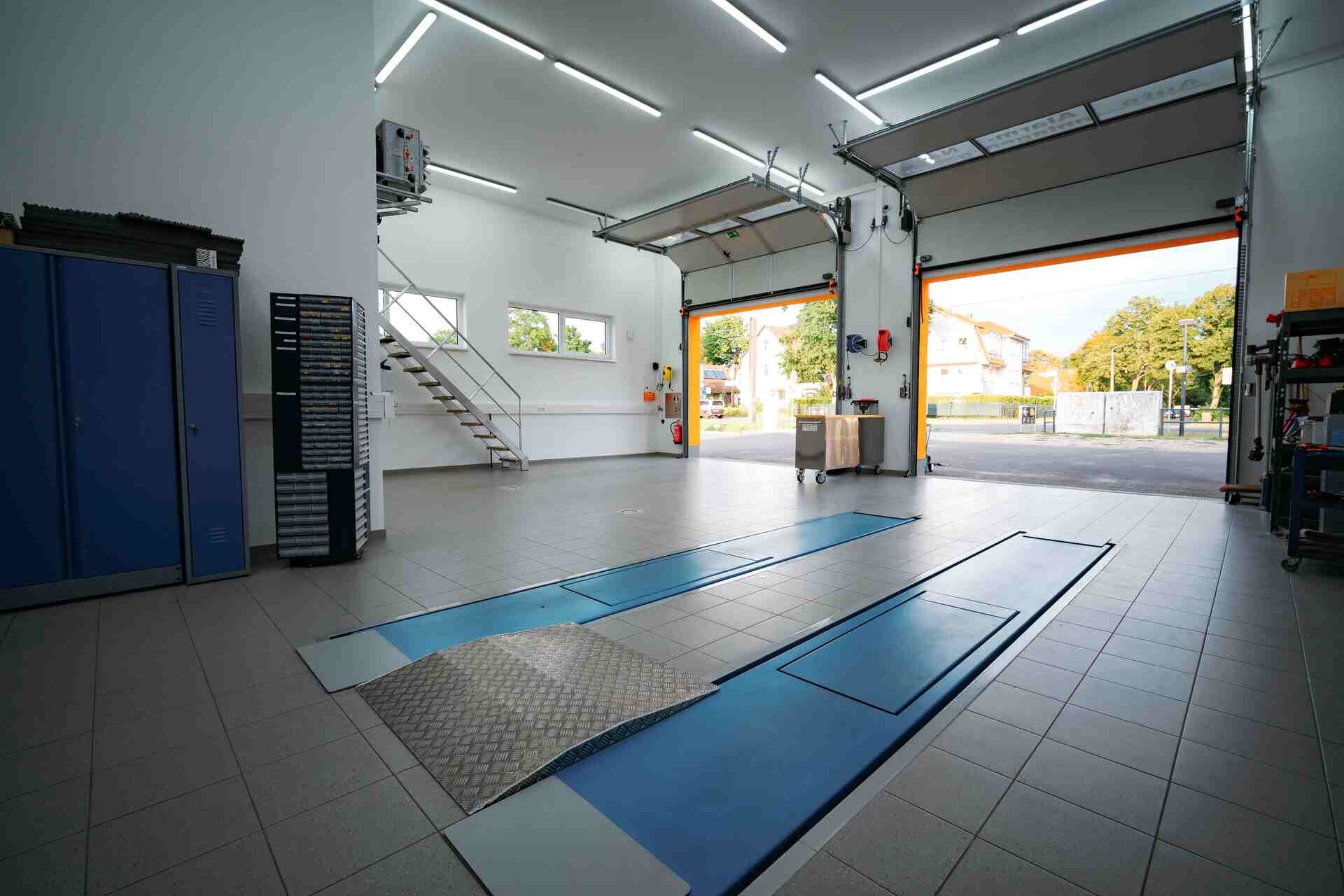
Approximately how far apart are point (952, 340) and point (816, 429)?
33.1 meters

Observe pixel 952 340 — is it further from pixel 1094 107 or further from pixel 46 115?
pixel 46 115

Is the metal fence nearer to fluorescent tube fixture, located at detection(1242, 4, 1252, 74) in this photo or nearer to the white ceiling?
the white ceiling

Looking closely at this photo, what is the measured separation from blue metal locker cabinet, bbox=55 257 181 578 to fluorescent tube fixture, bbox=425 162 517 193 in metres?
5.96

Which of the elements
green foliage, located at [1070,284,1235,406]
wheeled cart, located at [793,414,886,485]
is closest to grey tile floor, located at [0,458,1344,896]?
wheeled cart, located at [793,414,886,485]

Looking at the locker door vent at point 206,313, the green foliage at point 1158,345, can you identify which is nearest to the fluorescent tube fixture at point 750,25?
the locker door vent at point 206,313

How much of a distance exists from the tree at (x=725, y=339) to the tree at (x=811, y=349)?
23.1 feet

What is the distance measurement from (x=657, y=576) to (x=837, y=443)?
549 centimetres

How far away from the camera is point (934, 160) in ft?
24.6

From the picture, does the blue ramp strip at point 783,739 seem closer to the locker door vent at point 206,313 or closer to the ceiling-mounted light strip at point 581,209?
the locker door vent at point 206,313

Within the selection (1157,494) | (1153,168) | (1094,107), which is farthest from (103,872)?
(1153,168)

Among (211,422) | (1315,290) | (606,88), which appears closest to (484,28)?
(606,88)

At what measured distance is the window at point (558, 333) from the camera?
11.0 meters

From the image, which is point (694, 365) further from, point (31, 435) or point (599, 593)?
point (31, 435)

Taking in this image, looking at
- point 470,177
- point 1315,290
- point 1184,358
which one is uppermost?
point 470,177
